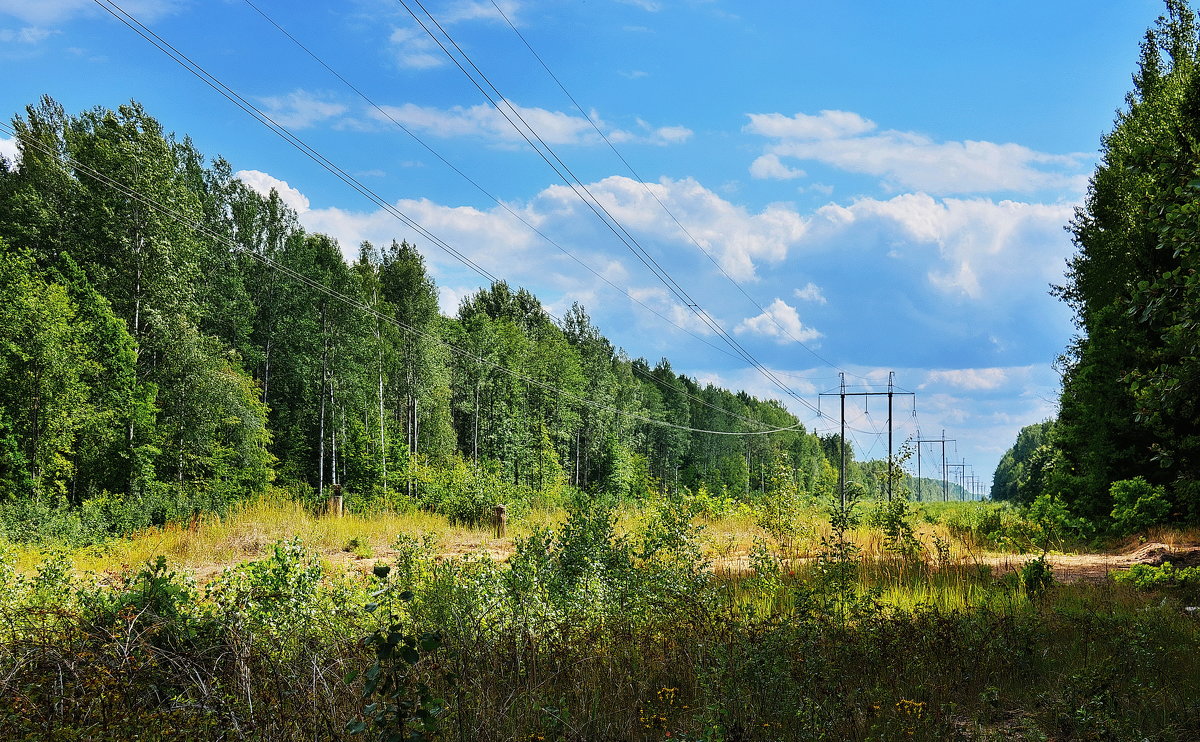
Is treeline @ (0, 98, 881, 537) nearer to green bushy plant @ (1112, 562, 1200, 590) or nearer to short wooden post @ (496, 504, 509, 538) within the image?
short wooden post @ (496, 504, 509, 538)

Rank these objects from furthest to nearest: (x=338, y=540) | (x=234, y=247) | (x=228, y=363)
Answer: (x=234, y=247)
(x=228, y=363)
(x=338, y=540)

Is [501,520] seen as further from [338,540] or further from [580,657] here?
[580,657]

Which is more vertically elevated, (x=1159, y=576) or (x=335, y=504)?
(x=1159, y=576)

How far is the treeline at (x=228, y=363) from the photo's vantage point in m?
21.0

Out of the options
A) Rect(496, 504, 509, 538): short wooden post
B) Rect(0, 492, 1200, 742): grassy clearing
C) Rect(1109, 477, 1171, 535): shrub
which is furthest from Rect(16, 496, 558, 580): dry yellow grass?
Rect(1109, 477, 1171, 535): shrub

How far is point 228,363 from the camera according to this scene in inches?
1160

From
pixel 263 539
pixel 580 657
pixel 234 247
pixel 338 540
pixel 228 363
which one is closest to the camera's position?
pixel 580 657

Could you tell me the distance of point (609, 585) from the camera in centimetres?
709

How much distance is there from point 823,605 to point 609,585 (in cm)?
203

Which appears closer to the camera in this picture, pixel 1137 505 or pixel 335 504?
pixel 1137 505

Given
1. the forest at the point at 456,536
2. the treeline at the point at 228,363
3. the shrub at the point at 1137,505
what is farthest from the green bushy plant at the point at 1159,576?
the shrub at the point at 1137,505

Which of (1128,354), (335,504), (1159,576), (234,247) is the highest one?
(234,247)

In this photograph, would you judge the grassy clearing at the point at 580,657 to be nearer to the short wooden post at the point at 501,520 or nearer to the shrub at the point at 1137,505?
the shrub at the point at 1137,505

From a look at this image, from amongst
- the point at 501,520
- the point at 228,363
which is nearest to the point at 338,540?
the point at 501,520
